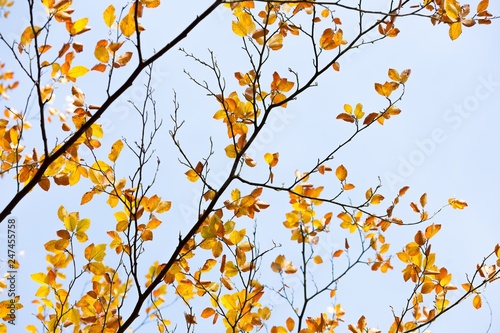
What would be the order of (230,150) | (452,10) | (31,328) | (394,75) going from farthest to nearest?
1. (31,328)
2. (394,75)
3. (230,150)
4. (452,10)

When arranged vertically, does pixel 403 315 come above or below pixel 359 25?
below

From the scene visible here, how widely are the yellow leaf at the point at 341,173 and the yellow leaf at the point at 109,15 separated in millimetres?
1215

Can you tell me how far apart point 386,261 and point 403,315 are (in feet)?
1.78

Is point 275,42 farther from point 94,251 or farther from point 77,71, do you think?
point 94,251

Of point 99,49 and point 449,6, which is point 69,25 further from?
point 449,6

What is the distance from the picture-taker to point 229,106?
1.85m

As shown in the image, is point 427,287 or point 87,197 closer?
point 87,197

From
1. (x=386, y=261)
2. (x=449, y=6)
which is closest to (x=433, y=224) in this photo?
(x=386, y=261)

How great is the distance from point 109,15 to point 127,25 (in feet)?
0.32

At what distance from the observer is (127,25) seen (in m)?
1.62

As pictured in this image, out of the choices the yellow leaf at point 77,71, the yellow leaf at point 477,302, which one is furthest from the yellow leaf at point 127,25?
the yellow leaf at point 477,302

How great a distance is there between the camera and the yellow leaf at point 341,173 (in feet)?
7.30

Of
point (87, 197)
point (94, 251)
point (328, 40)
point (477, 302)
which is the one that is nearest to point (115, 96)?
point (87, 197)

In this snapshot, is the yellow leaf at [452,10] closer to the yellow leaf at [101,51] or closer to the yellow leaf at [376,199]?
the yellow leaf at [376,199]
